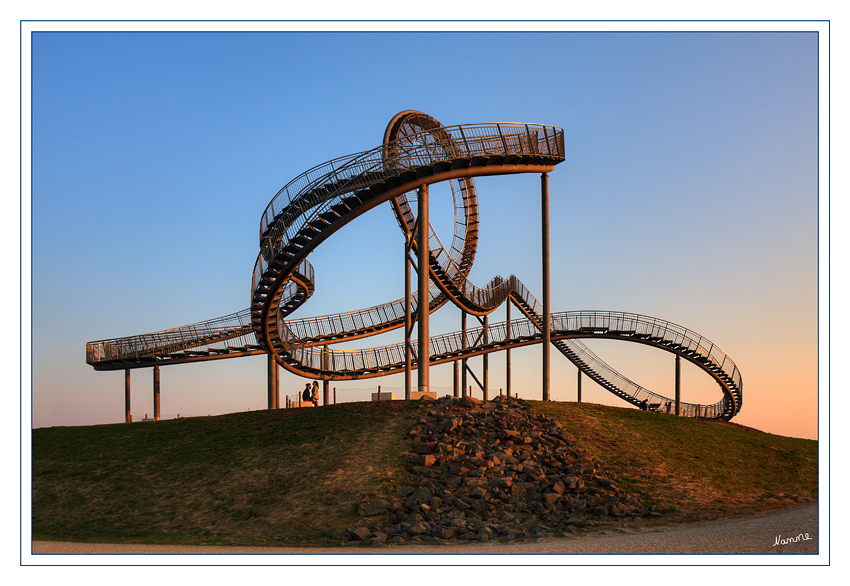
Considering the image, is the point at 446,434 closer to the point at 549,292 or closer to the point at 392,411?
the point at 392,411

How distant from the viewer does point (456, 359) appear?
39.4 m

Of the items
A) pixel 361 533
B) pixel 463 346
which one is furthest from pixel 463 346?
pixel 361 533

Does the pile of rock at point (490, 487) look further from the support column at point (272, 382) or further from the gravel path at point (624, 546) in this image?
the support column at point (272, 382)

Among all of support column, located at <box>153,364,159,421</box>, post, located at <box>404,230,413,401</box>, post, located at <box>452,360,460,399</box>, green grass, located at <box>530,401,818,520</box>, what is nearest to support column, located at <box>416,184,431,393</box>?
post, located at <box>404,230,413,401</box>

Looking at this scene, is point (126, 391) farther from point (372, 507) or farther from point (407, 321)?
point (372, 507)

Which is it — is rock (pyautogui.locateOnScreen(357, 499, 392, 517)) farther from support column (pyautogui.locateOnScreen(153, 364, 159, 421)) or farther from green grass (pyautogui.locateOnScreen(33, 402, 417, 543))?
support column (pyautogui.locateOnScreen(153, 364, 159, 421))

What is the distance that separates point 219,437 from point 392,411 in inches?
216

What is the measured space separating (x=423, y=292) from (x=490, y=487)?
9121mm

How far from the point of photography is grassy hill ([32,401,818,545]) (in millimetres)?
17922

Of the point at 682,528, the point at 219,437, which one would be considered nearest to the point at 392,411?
the point at 219,437

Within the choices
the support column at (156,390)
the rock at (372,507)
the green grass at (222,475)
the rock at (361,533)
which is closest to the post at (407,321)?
the green grass at (222,475)

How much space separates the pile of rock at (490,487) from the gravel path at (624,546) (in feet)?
2.76

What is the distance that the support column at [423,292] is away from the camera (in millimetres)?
25609
